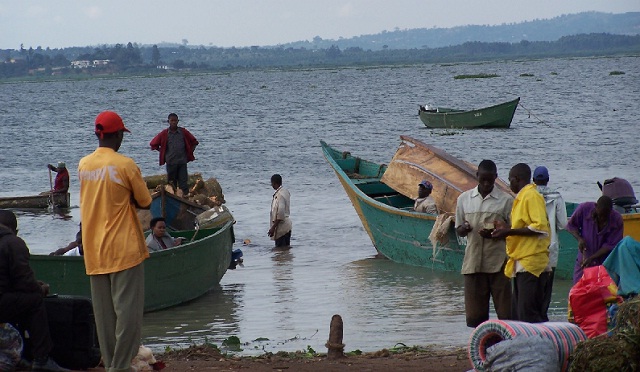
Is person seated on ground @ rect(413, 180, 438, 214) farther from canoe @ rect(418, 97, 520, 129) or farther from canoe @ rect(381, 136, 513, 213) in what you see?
Result: canoe @ rect(418, 97, 520, 129)

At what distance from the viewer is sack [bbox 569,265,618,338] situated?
21.9 feet

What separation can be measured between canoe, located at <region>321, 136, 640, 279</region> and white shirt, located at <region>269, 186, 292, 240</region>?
1.06 m

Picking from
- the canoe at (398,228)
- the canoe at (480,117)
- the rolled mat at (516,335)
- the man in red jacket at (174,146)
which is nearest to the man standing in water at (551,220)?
the rolled mat at (516,335)

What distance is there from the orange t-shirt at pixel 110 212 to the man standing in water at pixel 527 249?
2642 millimetres

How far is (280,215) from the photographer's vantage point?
15.3 metres

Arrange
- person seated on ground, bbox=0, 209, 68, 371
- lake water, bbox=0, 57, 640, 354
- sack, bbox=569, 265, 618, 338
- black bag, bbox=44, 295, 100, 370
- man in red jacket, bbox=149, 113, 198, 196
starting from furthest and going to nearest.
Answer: man in red jacket, bbox=149, 113, 198, 196 → lake water, bbox=0, 57, 640, 354 → black bag, bbox=44, 295, 100, 370 → sack, bbox=569, 265, 618, 338 → person seated on ground, bbox=0, 209, 68, 371

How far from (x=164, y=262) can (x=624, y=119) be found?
37061 millimetres

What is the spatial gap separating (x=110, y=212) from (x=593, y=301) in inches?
130

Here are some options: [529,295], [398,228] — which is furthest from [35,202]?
[529,295]

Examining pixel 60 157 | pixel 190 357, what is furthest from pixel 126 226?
pixel 60 157

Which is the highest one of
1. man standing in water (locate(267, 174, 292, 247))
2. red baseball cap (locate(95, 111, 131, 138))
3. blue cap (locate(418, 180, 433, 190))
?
red baseball cap (locate(95, 111, 131, 138))

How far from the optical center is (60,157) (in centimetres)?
3775

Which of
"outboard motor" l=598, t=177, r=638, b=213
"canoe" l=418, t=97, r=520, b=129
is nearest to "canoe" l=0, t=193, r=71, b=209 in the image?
"outboard motor" l=598, t=177, r=638, b=213

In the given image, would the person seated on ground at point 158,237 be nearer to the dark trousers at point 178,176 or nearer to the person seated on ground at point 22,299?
the person seated on ground at point 22,299
